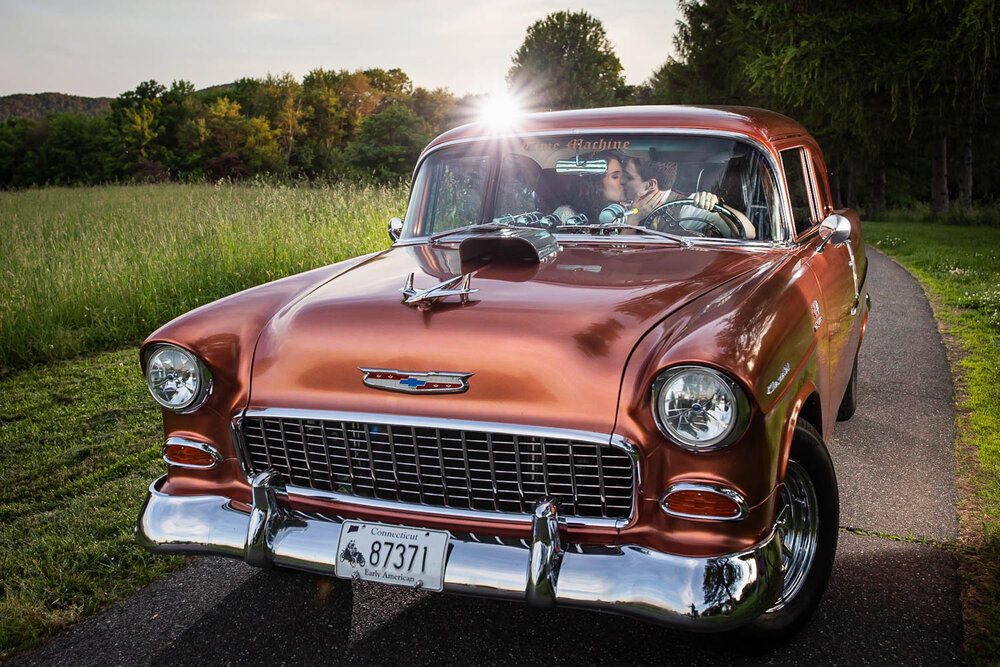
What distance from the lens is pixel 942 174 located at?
23109mm

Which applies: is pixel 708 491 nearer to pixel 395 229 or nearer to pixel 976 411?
pixel 395 229

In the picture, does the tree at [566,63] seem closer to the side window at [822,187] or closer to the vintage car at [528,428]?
the side window at [822,187]

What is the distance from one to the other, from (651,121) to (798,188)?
84 cm

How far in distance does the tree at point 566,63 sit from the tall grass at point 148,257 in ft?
194

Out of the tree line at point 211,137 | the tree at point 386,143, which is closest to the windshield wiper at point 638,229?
the tree line at point 211,137

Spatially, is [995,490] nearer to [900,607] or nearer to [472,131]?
[900,607]

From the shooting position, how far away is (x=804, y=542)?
2.72m

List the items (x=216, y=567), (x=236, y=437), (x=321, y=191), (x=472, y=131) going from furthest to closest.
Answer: (x=321, y=191), (x=472, y=131), (x=216, y=567), (x=236, y=437)

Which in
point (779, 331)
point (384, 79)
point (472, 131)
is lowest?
point (779, 331)

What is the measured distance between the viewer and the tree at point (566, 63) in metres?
68.8

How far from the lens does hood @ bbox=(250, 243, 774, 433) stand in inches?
89.8

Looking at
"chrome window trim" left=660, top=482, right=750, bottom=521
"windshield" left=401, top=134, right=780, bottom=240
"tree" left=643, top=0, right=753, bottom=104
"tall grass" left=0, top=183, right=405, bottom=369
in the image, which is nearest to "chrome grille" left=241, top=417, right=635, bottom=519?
"chrome window trim" left=660, top=482, right=750, bottom=521

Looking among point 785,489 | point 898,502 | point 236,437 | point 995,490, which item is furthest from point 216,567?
point 995,490

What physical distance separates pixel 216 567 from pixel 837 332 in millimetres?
2881
